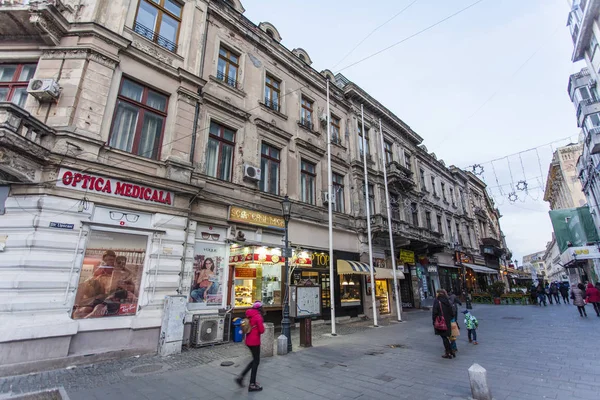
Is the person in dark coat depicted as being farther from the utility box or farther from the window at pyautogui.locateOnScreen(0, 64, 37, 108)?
the window at pyautogui.locateOnScreen(0, 64, 37, 108)

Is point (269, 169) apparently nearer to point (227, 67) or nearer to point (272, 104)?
point (272, 104)

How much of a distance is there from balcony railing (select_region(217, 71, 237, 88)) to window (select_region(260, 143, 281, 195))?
10.7 feet

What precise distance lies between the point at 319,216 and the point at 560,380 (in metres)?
11.1

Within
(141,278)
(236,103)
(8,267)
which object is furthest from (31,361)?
(236,103)

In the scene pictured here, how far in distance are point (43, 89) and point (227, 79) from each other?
722 centimetres

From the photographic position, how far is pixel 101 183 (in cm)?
815

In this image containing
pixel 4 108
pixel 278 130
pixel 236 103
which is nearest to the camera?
pixel 4 108

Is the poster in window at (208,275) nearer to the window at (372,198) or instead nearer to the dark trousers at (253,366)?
the dark trousers at (253,366)

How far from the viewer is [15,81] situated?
855 centimetres

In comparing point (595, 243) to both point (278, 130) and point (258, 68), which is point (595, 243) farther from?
point (258, 68)

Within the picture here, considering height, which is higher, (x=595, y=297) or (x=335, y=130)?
(x=335, y=130)

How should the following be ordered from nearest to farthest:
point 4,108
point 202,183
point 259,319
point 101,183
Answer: point 259,319, point 4,108, point 101,183, point 202,183

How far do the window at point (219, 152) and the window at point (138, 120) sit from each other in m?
2.11

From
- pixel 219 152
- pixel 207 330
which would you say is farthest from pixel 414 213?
pixel 207 330
